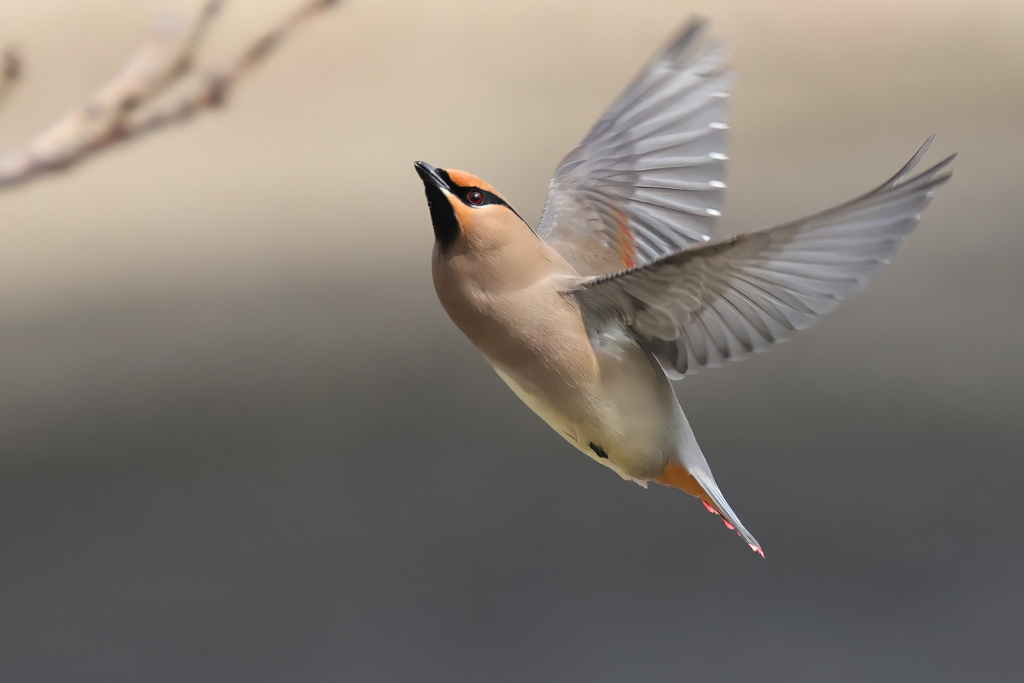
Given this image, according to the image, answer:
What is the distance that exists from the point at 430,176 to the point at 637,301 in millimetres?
159

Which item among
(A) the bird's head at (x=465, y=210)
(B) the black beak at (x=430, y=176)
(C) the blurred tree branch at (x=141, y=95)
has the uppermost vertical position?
(C) the blurred tree branch at (x=141, y=95)

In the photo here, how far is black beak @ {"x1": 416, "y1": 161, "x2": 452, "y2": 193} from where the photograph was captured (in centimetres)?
62

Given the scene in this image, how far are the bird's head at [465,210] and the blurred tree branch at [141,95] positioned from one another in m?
0.15

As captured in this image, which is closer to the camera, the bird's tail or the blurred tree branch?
the blurred tree branch

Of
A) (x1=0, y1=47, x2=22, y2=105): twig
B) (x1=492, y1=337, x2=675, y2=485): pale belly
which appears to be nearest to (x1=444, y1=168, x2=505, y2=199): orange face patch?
(x1=492, y1=337, x2=675, y2=485): pale belly

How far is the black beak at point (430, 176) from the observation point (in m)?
0.62

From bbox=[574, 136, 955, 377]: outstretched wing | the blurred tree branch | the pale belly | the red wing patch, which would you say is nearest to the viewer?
the blurred tree branch

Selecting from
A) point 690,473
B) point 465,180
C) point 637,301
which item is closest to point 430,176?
point 465,180

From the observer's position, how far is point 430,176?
626mm

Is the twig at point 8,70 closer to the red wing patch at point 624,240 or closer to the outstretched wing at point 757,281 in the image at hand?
the outstretched wing at point 757,281

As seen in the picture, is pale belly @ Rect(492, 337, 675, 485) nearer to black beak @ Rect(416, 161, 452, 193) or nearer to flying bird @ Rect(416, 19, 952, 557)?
flying bird @ Rect(416, 19, 952, 557)

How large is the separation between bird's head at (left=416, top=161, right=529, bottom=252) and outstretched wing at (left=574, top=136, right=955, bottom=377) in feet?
0.22

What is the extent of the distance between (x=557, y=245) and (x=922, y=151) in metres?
0.38

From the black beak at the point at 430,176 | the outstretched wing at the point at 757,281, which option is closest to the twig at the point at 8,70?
the black beak at the point at 430,176
